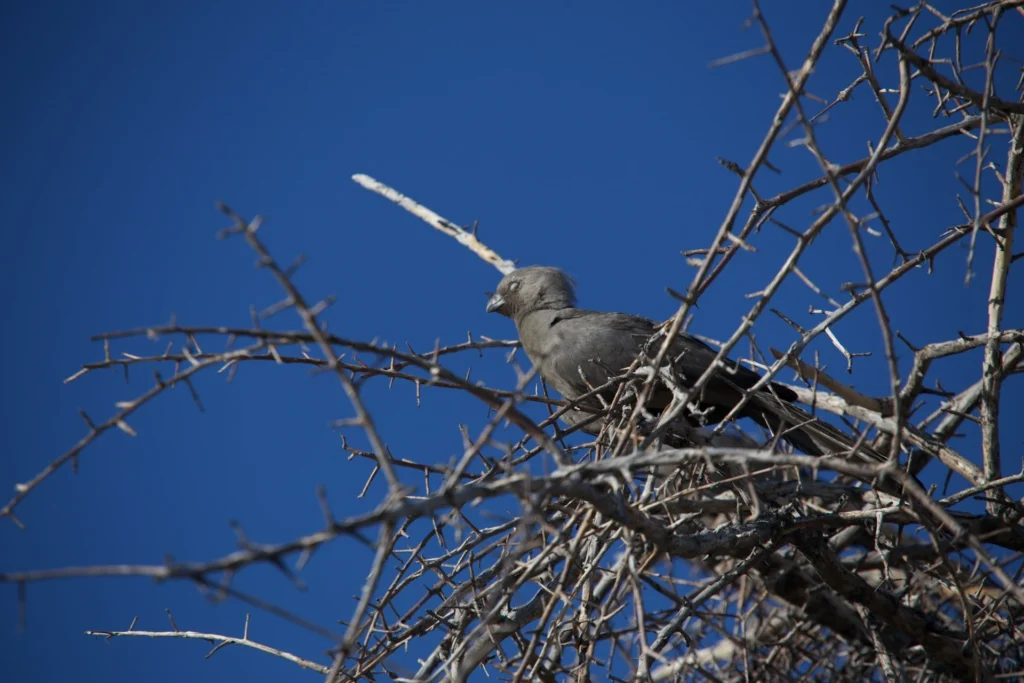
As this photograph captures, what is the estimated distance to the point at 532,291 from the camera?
19.8 ft

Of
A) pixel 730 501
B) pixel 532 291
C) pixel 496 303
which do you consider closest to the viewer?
pixel 730 501

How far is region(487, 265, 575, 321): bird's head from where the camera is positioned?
19.6 feet

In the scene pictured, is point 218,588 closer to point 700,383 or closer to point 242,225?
point 242,225

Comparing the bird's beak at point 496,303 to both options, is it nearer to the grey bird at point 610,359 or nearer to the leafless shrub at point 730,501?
the grey bird at point 610,359

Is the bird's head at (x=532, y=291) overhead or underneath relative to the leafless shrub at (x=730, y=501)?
overhead

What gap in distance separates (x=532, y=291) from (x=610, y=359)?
1148 millimetres

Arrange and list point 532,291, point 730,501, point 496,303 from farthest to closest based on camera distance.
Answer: point 496,303
point 532,291
point 730,501

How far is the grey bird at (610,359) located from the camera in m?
4.46

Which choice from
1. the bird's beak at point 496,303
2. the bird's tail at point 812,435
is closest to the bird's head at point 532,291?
the bird's beak at point 496,303

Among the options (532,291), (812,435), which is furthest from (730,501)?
(532,291)

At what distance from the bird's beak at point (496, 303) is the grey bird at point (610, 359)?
0.47ft

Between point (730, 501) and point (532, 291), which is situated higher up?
point (532, 291)

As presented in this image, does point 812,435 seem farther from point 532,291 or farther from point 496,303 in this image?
point 496,303

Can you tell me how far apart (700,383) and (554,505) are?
0.68 metres
